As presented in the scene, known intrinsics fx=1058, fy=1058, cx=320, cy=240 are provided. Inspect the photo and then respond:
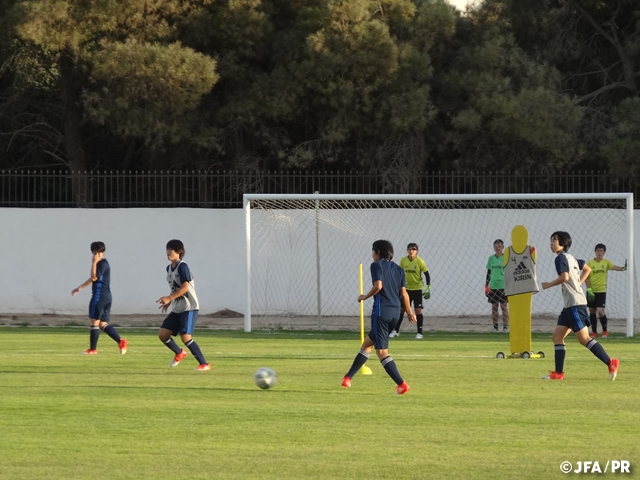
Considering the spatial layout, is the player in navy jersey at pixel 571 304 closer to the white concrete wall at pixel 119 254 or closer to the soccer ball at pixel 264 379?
the soccer ball at pixel 264 379

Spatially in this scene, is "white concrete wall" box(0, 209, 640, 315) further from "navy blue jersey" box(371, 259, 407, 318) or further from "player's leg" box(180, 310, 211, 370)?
"navy blue jersey" box(371, 259, 407, 318)

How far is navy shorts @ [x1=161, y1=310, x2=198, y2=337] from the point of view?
14.6m

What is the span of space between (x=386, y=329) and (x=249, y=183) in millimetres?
17131

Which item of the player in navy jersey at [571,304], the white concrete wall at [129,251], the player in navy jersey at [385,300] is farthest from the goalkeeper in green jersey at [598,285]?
the player in navy jersey at [385,300]

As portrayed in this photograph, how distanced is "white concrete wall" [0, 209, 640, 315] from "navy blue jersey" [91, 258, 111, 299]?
9.41 metres

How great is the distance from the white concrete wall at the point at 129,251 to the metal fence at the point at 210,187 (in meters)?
0.51

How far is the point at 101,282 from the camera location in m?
17.5

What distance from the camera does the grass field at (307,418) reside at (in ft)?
26.6

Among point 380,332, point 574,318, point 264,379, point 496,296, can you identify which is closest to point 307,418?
point 380,332

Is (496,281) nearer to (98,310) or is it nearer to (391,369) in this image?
(98,310)

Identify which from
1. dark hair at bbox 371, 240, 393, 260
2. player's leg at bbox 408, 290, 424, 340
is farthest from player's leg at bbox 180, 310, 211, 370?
player's leg at bbox 408, 290, 424, 340

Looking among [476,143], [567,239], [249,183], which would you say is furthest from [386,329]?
[476,143]

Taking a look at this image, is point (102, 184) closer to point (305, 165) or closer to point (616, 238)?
point (305, 165)

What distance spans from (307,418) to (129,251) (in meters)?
17.6
